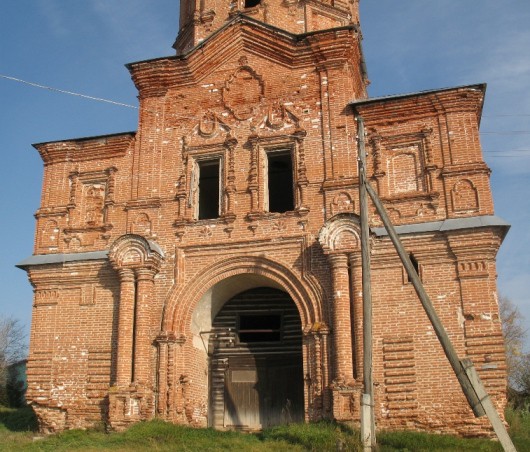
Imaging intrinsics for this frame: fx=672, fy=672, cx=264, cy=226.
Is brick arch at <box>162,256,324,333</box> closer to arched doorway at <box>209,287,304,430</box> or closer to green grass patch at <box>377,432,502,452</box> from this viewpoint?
arched doorway at <box>209,287,304,430</box>

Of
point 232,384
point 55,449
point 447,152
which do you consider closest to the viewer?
point 55,449

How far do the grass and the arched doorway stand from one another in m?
1.91

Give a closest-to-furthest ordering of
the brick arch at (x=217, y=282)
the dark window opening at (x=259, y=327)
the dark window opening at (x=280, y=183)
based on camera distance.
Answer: the brick arch at (x=217, y=282)
the dark window opening at (x=259, y=327)
the dark window opening at (x=280, y=183)

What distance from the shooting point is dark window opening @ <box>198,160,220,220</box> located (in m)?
16.2

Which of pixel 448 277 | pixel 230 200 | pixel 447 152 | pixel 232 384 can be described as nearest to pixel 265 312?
pixel 232 384

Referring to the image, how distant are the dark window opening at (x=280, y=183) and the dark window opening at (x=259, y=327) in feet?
9.66

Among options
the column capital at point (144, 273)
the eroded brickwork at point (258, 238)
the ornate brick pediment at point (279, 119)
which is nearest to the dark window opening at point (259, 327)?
the eroded brickwork at point (258, 238)

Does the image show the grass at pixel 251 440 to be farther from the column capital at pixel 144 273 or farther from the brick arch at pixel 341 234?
the brick arch at pixel 341 234

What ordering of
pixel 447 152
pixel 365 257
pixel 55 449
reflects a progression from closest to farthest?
pixel 365 257
pixel 55 449
pixel 447 152

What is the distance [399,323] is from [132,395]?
17.9 feet

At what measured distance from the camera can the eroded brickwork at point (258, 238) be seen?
12.7 meters

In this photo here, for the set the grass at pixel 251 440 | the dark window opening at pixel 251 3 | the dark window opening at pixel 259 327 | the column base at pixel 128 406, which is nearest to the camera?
the grass at pixel 251 440

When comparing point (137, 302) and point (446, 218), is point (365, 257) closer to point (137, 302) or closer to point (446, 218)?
point (446, 218)

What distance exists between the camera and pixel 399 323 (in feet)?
42.2
